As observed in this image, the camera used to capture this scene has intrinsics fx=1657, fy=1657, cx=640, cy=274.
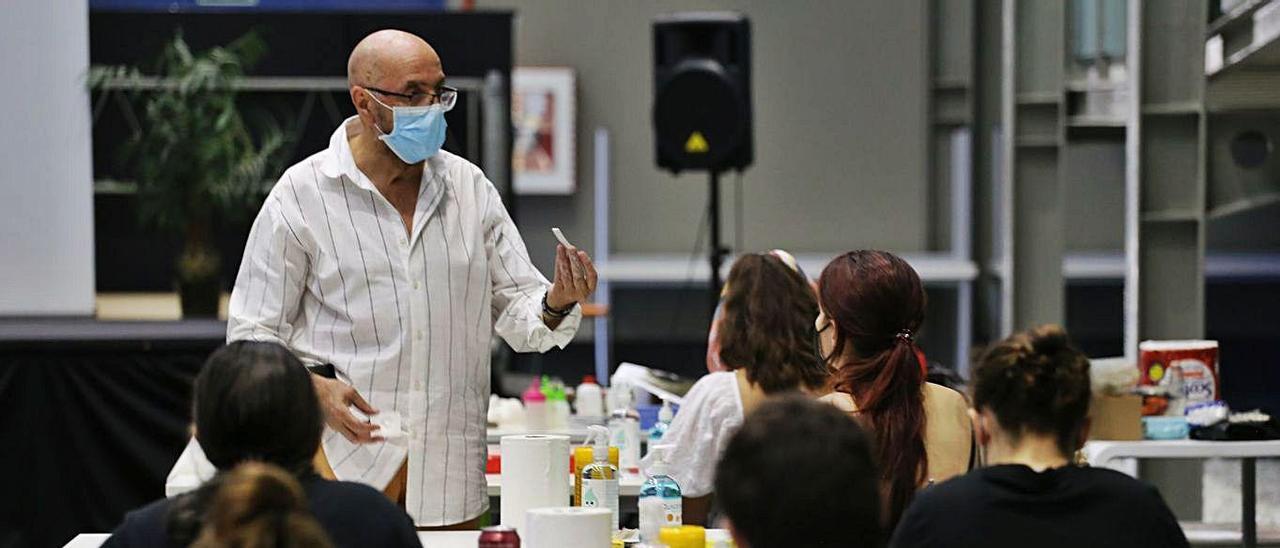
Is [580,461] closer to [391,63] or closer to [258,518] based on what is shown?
[391,63]

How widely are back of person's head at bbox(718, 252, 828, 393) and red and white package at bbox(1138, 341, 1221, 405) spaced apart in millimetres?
1623

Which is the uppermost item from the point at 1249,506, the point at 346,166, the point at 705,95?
the point at 705,95

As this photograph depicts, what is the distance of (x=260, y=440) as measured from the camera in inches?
86.4

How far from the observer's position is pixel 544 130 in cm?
1201

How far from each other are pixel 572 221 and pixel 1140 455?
7813mm

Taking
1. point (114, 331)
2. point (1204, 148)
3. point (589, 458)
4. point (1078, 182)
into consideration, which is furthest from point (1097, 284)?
point (589, 458)

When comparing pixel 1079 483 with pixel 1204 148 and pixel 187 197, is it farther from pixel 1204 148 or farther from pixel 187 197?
pixel 187 197

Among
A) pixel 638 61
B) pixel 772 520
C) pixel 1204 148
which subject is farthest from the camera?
pixel 638 61

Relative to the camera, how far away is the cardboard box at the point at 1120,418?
15.5ft

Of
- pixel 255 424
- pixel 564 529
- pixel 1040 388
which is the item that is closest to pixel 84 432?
pixel 564 529

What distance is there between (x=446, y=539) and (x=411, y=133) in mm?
830

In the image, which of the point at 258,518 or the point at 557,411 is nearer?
the point at 258,518

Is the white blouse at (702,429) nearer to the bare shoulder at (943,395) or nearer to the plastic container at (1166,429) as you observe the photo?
the bare shoulder at (943,395)

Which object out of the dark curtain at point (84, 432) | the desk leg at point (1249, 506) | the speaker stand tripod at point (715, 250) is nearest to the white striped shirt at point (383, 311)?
the desk leg at point (1249, 506)
